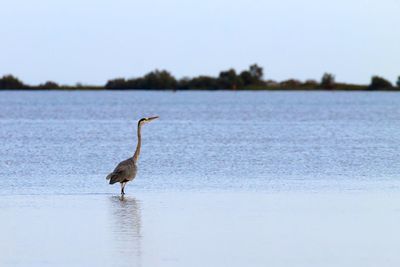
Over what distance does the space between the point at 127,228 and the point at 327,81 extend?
434ft

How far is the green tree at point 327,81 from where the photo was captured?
140 meters

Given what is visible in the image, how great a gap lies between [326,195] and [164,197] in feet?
7.31

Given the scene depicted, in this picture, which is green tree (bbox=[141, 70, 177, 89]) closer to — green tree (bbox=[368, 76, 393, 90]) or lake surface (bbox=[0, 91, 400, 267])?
green tree (bbox=[368, 76, 393, 90])

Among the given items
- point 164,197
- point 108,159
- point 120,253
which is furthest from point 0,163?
point 120,253

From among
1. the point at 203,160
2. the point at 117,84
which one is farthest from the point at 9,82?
the point at 203,160

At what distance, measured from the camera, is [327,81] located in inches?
5640

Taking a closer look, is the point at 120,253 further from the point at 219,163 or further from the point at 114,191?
the point at 219,163

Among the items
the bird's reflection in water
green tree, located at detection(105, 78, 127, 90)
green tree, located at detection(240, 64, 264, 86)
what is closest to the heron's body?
the bird's reflection in water

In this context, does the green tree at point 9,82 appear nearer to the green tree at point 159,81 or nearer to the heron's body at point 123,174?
the green tree at point 159,81

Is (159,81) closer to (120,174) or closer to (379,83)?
(379,83)

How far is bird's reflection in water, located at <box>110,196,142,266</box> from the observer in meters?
10.5

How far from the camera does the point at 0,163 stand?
2244 cm

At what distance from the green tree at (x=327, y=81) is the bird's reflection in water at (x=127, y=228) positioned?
123 metres

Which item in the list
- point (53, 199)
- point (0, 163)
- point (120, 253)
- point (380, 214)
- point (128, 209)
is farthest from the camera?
point (0, 163)
